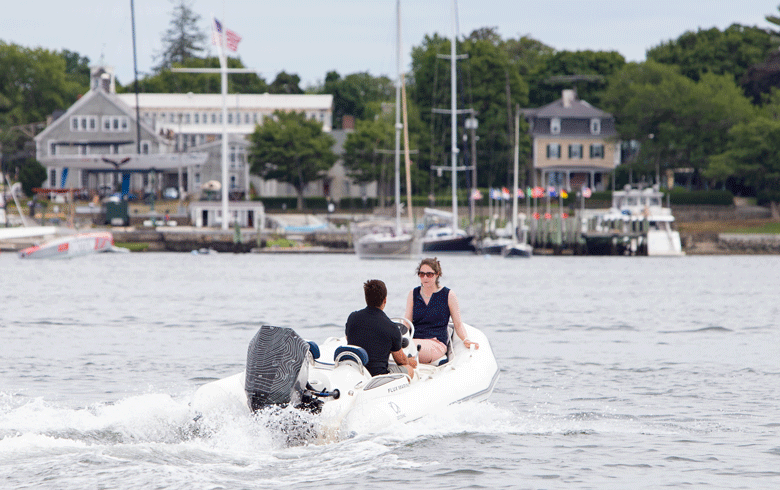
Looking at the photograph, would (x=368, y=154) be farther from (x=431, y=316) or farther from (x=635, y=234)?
(x=431, y=316)

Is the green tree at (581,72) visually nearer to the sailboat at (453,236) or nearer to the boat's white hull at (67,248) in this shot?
the sailboat at (453,236)

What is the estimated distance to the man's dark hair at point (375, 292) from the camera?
36.6ft

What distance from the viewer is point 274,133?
92438 millimetres

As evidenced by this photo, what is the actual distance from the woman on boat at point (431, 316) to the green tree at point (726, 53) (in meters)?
86.7

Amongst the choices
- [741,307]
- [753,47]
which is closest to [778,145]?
[753,47]

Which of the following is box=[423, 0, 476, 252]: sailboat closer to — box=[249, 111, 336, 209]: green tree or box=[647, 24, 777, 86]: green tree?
box=[249, 111, 336, 209]: green tree

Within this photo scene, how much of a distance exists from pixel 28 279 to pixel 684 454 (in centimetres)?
3779

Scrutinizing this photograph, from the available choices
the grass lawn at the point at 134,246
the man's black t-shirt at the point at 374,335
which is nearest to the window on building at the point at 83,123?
the grass lawn at the point at 134,246

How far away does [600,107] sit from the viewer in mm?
99688

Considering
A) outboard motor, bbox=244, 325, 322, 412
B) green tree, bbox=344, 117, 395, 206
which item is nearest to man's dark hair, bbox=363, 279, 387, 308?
outboard motor, bbox=244, 325, 322, 412

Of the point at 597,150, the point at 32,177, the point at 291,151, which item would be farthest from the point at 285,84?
the point at 597,150

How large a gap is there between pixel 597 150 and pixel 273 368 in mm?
90234

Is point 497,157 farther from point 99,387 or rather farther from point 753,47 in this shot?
point 99,387

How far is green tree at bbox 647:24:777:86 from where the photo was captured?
9606cm
